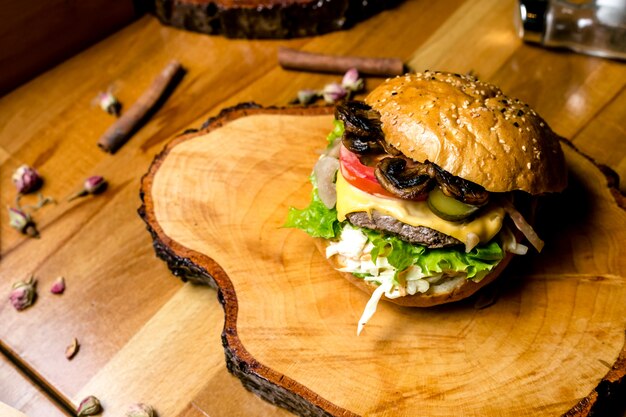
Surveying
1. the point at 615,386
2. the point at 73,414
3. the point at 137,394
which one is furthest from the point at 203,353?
the point at 615,386

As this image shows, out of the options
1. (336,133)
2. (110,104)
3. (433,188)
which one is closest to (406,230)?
(433,188)

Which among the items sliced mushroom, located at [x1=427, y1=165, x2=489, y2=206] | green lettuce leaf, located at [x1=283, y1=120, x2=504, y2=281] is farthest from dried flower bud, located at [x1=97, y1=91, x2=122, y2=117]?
sliced mushroom, located at [x1=427, y1=165, x2=489, y2=206]

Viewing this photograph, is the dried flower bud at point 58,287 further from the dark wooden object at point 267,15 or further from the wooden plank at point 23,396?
the dark wooden object at point 267,15

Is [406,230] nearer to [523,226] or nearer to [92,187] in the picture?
[523,226]

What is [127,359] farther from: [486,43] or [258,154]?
[486,43]

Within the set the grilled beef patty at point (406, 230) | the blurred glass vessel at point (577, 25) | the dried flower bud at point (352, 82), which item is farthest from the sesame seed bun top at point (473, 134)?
the blurred glass vessel at point (577, 25)

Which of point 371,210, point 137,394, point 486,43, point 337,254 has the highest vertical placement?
point 371,210

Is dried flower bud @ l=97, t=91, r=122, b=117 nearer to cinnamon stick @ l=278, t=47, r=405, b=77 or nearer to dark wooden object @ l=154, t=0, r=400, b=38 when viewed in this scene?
dark wooden object @ l=154, t=0, r=400, b=38

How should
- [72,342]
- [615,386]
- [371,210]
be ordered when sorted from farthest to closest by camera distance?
[72,342], [371,210], [615,386]
